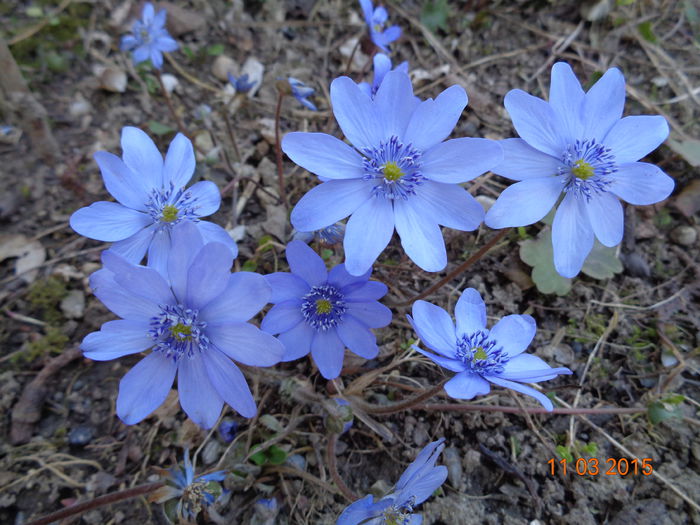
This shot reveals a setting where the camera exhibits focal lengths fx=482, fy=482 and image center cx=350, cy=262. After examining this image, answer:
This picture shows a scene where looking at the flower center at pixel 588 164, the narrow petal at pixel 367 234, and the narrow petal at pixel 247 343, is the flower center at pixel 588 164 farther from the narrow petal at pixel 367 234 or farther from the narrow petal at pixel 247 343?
the narrow petal at pixel 247 343

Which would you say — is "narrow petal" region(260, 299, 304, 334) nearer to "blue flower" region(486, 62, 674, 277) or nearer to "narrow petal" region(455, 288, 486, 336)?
"narrow petal" region(455, 288, 486, 336)

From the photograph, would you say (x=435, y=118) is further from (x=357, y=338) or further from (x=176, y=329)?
(x=176, y=329)

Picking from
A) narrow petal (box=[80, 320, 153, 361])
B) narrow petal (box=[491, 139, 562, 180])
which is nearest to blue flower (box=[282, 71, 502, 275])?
narrow petal (box=[491, 139, 562, 180])

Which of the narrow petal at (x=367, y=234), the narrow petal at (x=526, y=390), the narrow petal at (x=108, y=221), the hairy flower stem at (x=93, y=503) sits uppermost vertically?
the narrow petal at (x=367, y=234)

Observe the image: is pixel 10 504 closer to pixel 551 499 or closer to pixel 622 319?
pixel 551 499

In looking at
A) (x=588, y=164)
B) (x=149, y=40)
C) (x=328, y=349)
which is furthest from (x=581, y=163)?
(x=149, y=40)

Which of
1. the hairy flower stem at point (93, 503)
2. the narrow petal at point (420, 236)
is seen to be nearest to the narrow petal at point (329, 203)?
the narrow petal at point (420, 236)

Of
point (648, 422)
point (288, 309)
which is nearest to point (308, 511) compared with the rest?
point (288, 309)

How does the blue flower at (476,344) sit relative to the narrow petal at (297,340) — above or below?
above
